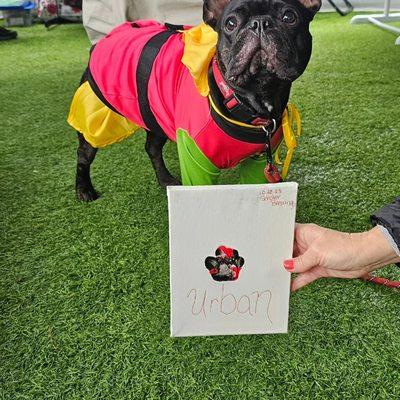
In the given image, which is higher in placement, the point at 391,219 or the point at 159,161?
the point at 391,219

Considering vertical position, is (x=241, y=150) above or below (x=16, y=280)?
above

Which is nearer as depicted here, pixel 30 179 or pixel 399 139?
pixel 30 179

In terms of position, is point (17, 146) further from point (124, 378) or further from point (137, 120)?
point (124, 378)

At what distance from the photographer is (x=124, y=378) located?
3.32 feet

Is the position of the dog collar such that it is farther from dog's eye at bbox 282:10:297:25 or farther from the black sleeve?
the black sleeve

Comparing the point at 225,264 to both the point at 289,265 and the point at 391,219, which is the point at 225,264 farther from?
the point at 391,219

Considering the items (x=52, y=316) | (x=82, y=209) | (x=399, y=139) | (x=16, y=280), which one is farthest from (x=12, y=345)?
(x=399, y=139)

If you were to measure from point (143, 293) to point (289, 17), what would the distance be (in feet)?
2.35

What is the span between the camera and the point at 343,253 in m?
0.94

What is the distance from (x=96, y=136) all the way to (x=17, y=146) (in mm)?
722

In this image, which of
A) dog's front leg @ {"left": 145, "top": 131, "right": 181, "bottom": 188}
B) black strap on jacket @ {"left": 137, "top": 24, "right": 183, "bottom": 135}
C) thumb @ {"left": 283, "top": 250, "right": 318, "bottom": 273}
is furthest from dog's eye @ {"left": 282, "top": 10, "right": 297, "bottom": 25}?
dog's front leg @ {"left": 145, "top": 131, "right": 181, "bottom": 188}

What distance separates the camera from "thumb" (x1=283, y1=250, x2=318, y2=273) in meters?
0.98

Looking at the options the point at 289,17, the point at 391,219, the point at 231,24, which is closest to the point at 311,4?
the point at 289,17

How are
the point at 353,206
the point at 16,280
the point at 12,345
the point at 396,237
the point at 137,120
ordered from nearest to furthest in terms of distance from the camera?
the point at 396,237, the point at 12,345, the point at 16,280, the point at 137,120, the point at 353,206
